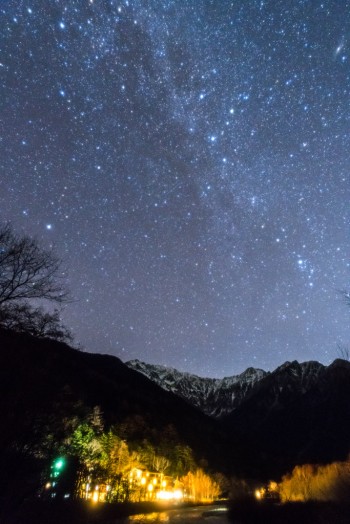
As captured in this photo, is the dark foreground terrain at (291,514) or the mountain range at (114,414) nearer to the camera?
the mountain range at (114,414)

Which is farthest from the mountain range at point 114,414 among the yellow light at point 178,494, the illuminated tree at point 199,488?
the yellow light at point 178,494

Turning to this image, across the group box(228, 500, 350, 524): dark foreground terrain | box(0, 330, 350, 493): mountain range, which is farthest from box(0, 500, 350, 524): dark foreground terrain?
box(0, 330, 350, 493): mountain range

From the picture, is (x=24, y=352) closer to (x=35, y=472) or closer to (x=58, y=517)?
(x=58, y=517)

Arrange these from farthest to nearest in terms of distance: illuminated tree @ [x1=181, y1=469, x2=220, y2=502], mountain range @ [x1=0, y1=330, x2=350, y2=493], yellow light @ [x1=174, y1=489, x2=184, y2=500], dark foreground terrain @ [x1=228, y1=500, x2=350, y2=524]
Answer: illuminated tree @ [x1=181, y1=469, x2=220, y2=502] < yellow light @ [x1=174, y1=489, x2=184, y2=500] < dark foreground terrain @ [x1=228, y1=500, x2=350, y2=524] < mountain range @ [x1=0, y1=330, x2=350, y2=493]

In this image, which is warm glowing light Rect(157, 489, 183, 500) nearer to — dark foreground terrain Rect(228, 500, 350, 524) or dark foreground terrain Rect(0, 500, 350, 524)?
dark foreground terrain Rect(0, 500, 350, 524)

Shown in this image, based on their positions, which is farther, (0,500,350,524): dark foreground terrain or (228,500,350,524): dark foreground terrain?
(228,500,350,524): dark foreground terrain

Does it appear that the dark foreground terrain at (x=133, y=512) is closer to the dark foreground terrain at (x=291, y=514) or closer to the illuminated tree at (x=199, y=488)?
the dark foreground terrain at (x=291, y=514)

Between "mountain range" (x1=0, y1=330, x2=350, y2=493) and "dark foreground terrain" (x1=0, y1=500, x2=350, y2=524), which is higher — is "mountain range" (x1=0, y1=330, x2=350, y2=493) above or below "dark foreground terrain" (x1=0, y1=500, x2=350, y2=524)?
above

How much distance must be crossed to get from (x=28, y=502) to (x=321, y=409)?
8718 inches

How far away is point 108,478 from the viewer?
2475 cm

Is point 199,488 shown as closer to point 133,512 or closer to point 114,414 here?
point 133,512

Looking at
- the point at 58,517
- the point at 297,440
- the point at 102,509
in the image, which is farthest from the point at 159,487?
the point at 297,440

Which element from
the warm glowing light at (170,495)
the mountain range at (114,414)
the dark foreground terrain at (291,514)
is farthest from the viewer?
the warm glowing light at (170,495)

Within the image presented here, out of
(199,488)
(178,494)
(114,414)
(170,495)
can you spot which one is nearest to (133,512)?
(170,495)
